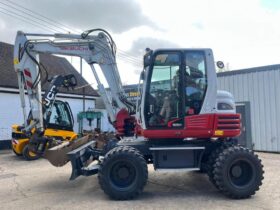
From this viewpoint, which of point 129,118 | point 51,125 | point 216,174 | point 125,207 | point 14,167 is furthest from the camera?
point 51,125

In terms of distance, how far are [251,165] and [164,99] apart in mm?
2231

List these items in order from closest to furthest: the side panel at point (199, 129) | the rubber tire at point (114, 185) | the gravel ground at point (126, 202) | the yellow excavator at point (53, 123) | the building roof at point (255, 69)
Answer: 1. the gravel ground at point (126, 202)
2. the rubber tire at point (114, 185)
3. the side panel at point (199, 129)
4. the yellow excavator at point (53, 123)
5. the building roof at point (255, 69)

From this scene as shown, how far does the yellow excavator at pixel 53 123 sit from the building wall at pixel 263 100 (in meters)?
7.45

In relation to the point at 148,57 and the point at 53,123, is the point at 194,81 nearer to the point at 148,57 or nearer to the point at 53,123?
the point at 148,57

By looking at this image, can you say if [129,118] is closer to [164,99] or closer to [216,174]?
[164,99]

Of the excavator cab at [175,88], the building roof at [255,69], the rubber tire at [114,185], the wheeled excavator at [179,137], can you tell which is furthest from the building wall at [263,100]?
the rubber tire at [114,185]

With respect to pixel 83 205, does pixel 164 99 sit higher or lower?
higher

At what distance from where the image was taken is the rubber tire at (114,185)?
6.75 m

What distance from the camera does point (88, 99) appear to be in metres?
Result: 24.5

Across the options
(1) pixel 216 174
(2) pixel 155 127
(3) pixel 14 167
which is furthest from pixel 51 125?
(1) pixel 216 174

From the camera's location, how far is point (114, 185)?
6.86 meters

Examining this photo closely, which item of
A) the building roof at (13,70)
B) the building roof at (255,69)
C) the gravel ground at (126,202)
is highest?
the building roof at (13,70)

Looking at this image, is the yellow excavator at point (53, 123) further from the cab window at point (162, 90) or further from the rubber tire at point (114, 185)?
the cab window at point (162, 90)

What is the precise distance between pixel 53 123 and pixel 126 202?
26.6 feet
